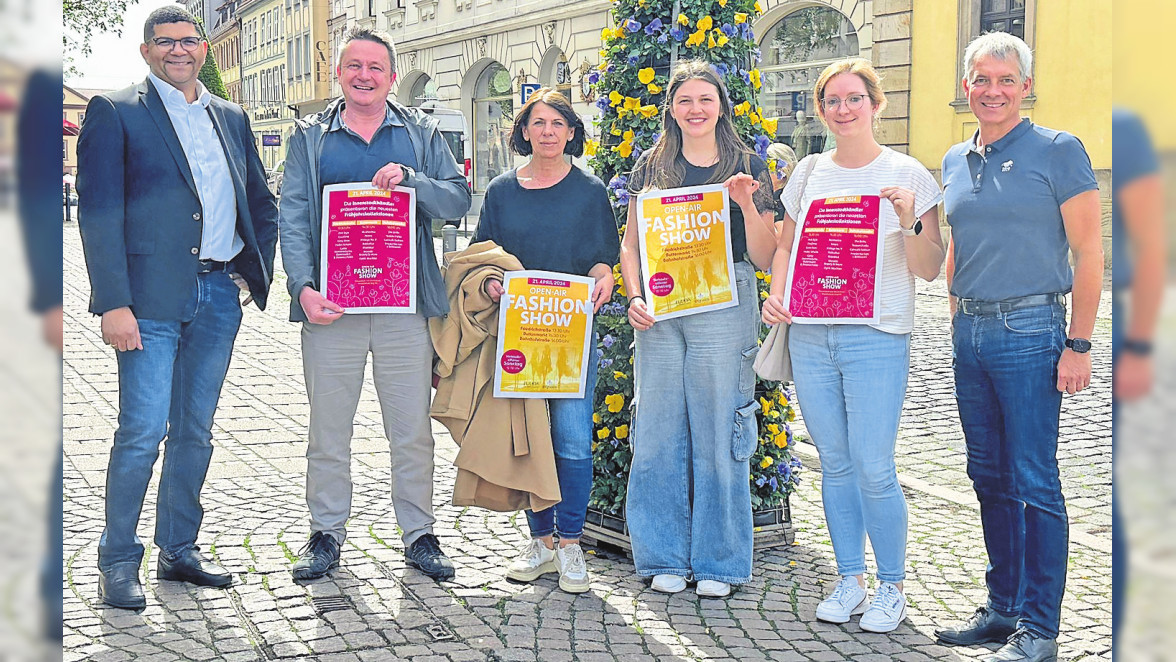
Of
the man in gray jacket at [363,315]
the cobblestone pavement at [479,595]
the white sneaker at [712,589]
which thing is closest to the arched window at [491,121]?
the cobblestone pavement at [479,595]

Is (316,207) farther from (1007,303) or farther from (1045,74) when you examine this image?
(1045,74)

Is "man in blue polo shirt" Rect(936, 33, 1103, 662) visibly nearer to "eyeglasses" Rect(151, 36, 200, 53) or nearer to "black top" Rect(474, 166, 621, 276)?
"black top" Rect(474, 166, 621, 276)

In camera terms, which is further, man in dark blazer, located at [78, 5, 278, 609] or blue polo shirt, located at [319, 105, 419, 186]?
blue polo shirt, located at [319, 105, 419, 186]

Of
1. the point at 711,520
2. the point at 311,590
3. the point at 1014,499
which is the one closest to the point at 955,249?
the point at 1014,499

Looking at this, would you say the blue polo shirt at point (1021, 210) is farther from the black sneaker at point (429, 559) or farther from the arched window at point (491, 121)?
the arched window at point (491, 121)

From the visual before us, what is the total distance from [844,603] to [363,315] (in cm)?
232

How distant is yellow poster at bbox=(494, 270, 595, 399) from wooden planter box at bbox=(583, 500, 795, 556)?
893 millimetres

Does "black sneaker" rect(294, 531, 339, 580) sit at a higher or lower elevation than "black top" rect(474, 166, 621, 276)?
lower

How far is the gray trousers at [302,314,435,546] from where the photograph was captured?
491cm

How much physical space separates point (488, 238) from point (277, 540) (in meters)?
1.91

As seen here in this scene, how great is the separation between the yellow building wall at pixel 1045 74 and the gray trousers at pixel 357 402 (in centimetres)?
1313

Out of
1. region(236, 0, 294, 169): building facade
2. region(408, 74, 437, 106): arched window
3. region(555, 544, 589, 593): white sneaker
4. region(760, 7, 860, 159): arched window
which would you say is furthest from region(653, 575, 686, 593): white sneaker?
region(236, 0, 294, 169): building facade

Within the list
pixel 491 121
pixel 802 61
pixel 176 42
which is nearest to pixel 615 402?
pixel 176 42

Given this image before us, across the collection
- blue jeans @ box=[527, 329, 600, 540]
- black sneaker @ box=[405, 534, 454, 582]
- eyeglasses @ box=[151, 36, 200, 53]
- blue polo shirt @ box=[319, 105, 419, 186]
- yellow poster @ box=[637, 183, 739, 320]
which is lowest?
black sneaker @ box=[405, 534, 454, 582]
